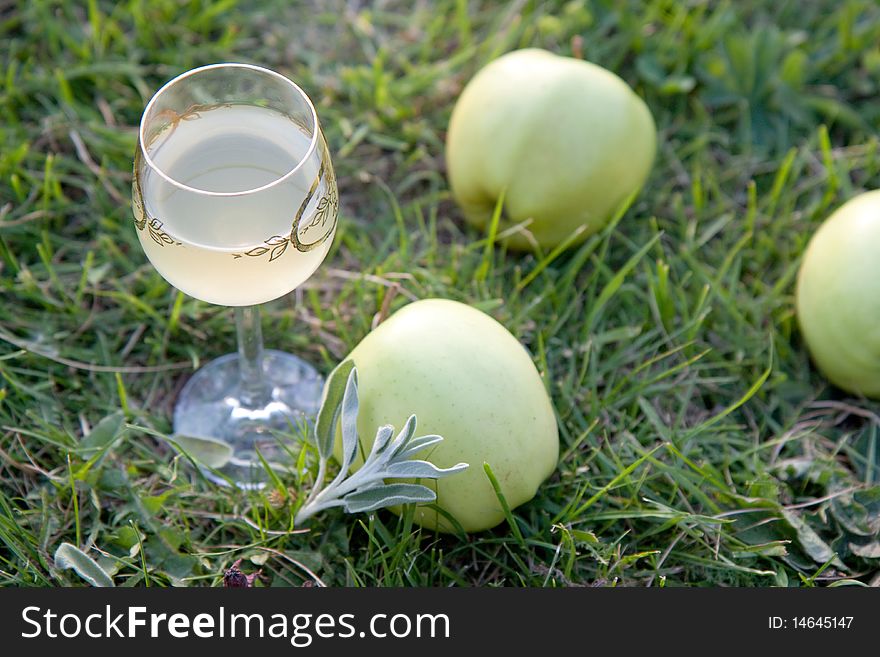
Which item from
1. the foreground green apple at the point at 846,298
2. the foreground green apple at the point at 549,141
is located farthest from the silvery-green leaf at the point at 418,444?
the foreground green apple at the point at 846,298

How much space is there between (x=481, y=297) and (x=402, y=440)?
0.64 meters

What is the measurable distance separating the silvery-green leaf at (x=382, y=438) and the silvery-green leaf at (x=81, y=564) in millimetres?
514

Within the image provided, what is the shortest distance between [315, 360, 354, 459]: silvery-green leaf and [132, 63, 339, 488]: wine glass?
0.12 meters

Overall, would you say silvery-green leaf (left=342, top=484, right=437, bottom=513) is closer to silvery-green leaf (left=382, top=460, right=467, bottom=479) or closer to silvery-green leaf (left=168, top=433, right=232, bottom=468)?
silvery-green leaf (left=382, top=460, right=467, bottom=479)

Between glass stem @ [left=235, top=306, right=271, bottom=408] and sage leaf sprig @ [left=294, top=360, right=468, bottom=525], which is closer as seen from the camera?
sage leaf sprig @ [left=294, top=360, right=468, bottom=525]

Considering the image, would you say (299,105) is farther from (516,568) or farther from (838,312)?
(838,312)

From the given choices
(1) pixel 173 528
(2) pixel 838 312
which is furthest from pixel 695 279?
(1) pixel 173 528

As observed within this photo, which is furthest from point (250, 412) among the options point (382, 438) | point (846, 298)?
point (846, 298)

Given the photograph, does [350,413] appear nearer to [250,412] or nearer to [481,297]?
[250,412]

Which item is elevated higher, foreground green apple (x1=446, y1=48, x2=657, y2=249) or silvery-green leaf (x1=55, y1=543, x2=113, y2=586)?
foreground green apple (x1=446, y1=48, x2=657, y2=249)

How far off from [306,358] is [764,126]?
1331mm

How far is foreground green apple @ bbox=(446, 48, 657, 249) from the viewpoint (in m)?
2.03

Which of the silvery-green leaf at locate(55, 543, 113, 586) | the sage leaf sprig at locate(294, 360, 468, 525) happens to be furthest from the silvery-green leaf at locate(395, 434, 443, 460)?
the silvery-green leaf at locate(55, 543, 113, 586)

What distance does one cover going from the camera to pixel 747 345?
2.11m
